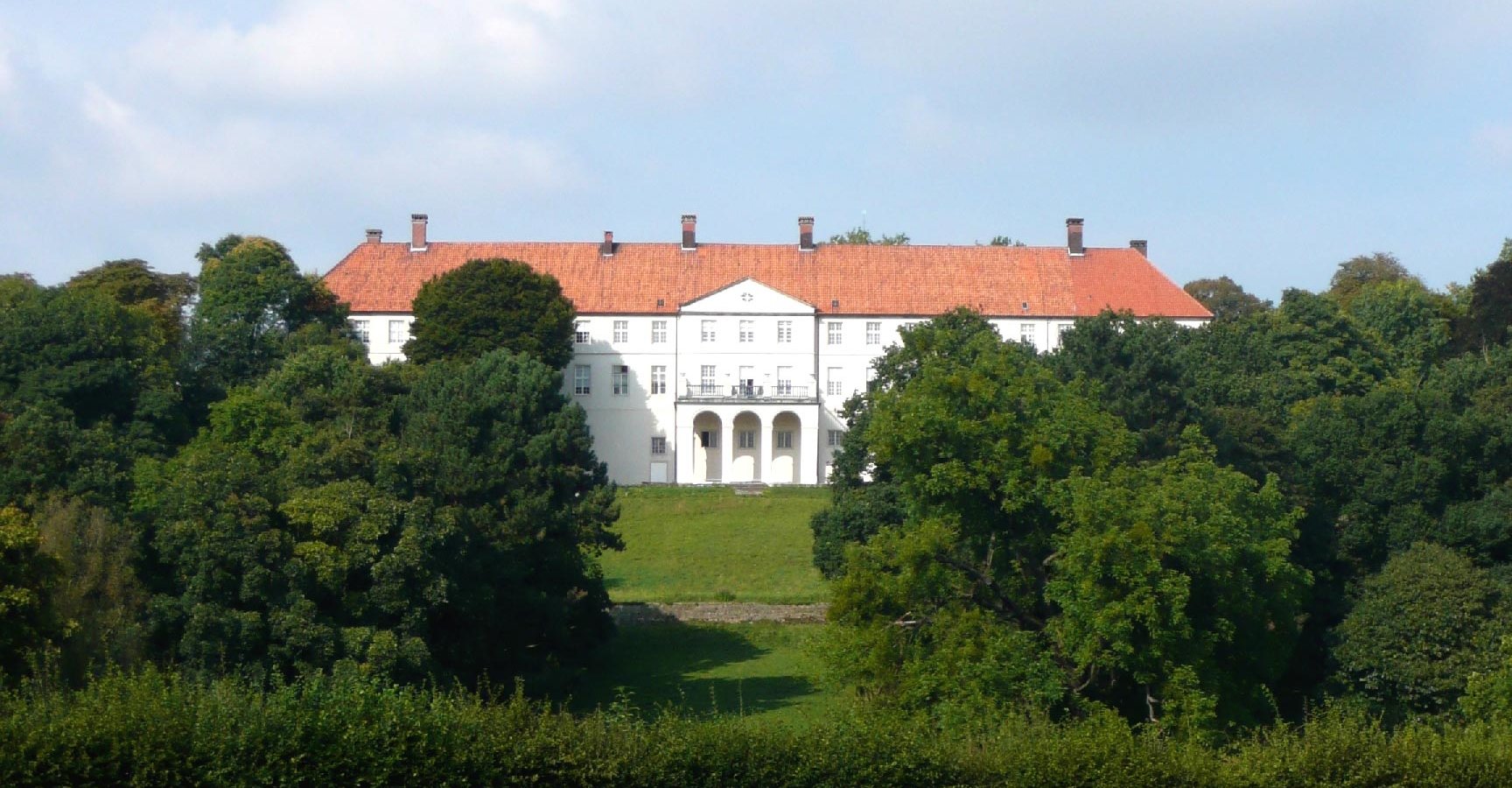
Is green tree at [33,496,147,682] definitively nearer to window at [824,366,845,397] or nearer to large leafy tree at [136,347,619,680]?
large leafy tree at [136,347,619,680]

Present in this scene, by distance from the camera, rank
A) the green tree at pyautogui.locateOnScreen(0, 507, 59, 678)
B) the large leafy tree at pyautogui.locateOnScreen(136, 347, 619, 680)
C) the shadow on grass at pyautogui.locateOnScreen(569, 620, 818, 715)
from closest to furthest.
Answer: the green tree at pyautogui.locateOnScreen(0, 507, 59, 678) < the large leafy tree at pyautogui.locateOnScreen(136, 347, 619, 680) < the shadow on grass at pyautogui.locateOnScreen(569, 620, 818, 715)

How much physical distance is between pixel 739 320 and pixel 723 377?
237cm

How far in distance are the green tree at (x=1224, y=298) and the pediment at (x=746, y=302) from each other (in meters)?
23.2

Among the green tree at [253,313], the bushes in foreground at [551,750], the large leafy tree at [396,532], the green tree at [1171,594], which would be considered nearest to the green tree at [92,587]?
the large leafy tree at [396,532]

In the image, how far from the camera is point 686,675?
38000 mm

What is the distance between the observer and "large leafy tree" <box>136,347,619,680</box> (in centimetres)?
2786

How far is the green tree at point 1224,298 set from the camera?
84.2m

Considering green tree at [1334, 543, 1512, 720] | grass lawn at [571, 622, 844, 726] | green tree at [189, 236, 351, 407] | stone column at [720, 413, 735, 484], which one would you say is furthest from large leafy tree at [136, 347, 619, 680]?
stone column at [720, 413, 735, 484]

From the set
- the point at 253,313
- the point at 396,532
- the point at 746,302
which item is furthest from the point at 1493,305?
the point at 396,532

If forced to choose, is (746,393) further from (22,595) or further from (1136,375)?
(22,595)

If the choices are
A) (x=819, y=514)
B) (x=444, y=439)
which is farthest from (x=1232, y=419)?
(x=444, y=439)

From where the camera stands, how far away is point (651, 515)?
5603 centimetres

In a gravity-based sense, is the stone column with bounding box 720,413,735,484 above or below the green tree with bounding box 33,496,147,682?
above

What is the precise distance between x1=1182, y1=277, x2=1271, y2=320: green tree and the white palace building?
11.7 metres
